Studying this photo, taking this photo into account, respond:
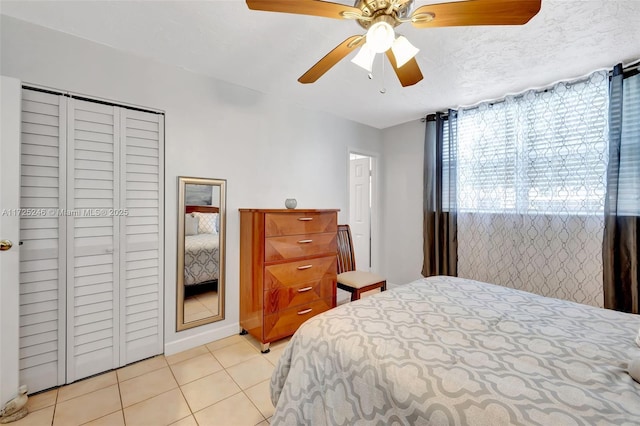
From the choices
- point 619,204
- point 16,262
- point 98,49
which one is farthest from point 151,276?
point 619,204

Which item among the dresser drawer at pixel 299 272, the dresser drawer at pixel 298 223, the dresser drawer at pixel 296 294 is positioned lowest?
the dresser drawer at pixel 296 294

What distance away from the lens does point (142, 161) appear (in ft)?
6.72

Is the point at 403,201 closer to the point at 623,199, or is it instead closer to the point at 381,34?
the point at 623,199

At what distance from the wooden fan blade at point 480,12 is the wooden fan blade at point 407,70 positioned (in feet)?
0.88

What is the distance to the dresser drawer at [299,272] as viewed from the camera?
7.21 ft

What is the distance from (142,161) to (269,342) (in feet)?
5.95

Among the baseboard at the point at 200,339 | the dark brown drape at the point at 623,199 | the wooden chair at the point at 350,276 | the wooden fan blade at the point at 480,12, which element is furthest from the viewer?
the wooden chair at the point at 350,276

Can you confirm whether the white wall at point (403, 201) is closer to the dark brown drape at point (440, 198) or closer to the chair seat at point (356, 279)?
the dark brown drape at point (440, 198)

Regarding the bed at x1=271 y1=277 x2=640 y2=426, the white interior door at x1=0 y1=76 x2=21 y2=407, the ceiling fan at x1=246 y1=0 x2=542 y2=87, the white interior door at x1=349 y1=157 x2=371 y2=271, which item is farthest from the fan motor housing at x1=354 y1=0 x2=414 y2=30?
the white interior door at x1=349 y1=157 x2=371 y2=271

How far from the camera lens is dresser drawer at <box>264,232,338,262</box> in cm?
219

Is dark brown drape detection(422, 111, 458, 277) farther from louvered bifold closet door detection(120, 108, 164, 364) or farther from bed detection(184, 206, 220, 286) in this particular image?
louvered bifold closet door detection(120, 108, 164, 364)

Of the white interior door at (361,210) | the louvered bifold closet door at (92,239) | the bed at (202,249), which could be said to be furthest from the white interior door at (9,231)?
the white interior door at (361,210)

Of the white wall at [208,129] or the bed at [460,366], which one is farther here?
the white wall at [208,129]

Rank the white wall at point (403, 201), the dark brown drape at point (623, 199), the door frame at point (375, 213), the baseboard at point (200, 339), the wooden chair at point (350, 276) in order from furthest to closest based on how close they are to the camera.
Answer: the door frame at point (375, 213) → the white wall at point (403, 201) → the wooden chair at point (350, 276) → the baseboard at point (200, 339) → the dark brown drape at point (623, 199)
